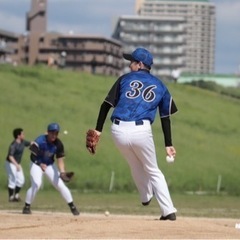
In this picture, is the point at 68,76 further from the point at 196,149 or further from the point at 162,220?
the point at 162,220

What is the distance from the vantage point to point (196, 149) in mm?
40688

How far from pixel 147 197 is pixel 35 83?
38.9 meters

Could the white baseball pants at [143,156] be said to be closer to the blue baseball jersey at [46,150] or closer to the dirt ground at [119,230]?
the dirt ground at [119,230]

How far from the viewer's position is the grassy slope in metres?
35.2

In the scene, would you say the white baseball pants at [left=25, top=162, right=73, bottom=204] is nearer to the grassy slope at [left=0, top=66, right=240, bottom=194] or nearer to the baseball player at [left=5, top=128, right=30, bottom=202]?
the baseball player at [left=5, top=128, right=30, bottom=202]

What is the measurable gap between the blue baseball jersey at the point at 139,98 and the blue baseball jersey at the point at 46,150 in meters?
5.58

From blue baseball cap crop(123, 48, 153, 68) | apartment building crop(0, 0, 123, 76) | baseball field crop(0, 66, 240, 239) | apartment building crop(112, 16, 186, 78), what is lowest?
baseball field crop(0, 66, 240, 239)

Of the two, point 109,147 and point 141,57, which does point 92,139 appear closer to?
point 141,57

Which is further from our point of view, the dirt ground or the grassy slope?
the grassy slope

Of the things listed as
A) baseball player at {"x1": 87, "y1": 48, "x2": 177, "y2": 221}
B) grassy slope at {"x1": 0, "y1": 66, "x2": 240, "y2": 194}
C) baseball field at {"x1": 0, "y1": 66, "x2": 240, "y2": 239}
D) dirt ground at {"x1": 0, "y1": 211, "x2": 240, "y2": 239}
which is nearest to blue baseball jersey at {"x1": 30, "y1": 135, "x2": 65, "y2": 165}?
baseball field at {"x1": 0, "y1": 66, "x2": 240, "y2": 239}

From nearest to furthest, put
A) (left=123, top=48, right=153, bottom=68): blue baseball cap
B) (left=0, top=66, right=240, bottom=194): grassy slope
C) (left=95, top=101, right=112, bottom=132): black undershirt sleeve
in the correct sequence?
1. (left=95, top=101, right=112, bottom=132): black undershirt sleeve
2. (left=123, top=48, right=153, bottom=68): blue baseball cap
3. (left=0, top=66, right=240, bottom=194): grassy slope

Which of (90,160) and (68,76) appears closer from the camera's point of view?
(90,160)

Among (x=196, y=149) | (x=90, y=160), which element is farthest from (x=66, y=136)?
(x=196, y=149)

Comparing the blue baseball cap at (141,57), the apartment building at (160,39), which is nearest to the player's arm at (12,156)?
the blue baseball cap at (141,57)
